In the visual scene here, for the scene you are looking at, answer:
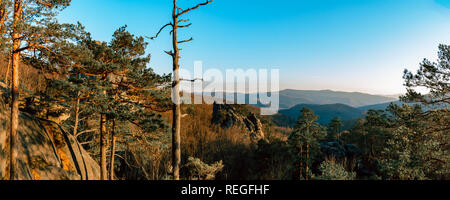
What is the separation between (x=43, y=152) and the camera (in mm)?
7512

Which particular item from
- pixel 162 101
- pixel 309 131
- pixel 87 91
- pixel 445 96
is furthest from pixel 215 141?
pixel 445 96

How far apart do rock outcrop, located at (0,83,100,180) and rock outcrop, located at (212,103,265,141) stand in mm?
20991

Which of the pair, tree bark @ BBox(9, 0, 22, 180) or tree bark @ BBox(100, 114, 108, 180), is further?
tree bark @ BBox(100, 114, 108, 180)

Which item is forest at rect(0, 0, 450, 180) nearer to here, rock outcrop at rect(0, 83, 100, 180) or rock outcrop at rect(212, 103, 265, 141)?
rock outcrop at rect(0, 83, 100, 180)

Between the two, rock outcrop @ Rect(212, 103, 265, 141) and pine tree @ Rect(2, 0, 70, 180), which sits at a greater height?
pine tree @ Rect(2, 0, 70, 180)

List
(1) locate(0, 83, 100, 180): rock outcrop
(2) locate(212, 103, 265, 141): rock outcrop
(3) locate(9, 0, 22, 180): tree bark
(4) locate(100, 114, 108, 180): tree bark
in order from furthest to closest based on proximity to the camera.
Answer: (2) locate(212, 103, 265, 141): rock outcrop → (4) locate(100, 114, 108, 180): tree bark → (1) locate(0, 83, 100, 180): rock outcrop → (3) locate(9, 0, 22, 180): tree bark

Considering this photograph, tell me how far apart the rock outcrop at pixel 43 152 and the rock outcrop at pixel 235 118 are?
2099 cm

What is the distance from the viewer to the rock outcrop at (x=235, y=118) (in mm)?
30047

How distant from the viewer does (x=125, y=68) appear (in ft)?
31.5

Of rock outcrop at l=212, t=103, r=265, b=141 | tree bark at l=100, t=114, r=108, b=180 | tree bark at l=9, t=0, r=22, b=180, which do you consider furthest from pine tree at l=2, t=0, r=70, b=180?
rock outcrop at l=212, t=103, r=265, b=141

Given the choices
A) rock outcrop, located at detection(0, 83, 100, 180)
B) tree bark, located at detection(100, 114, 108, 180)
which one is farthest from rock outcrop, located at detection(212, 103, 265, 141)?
rock outcrop, located at detection(0, 83, 100, 180)

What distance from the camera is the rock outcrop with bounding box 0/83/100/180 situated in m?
6.30

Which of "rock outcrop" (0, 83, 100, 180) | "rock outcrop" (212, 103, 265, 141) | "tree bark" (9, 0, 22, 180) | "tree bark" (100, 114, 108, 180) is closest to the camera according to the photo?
"tree bark" (9, 0, 22, 180)
